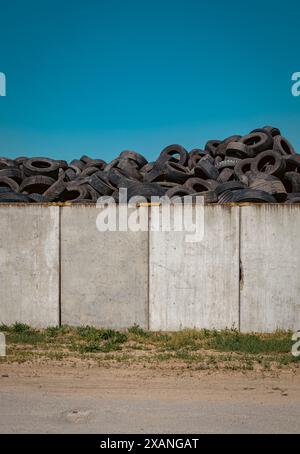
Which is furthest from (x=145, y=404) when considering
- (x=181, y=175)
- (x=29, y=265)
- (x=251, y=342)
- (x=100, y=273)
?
(x=181, y=175)

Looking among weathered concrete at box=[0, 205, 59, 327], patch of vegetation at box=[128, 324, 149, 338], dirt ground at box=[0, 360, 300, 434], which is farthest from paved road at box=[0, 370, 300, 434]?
weathered concrete at box=[0, 205, 59, 327]

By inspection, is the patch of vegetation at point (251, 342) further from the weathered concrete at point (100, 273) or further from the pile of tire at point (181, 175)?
the pile of tire at point (181, 175)

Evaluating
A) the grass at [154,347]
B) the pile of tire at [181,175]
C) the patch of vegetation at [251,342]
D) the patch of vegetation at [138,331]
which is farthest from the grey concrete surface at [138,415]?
the pile of tire at [181,175]

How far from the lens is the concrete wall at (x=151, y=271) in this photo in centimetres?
1054

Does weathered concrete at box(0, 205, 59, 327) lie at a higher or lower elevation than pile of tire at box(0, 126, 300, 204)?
lower

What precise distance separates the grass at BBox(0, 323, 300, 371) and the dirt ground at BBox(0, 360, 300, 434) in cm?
38

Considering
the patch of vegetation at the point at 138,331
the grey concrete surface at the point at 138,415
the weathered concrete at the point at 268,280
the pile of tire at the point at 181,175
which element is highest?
the pile of tire at the point at 181,175

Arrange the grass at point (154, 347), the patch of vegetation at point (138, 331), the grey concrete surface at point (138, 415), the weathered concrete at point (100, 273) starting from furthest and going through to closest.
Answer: the weathered concrete at point (100, 273) < the patch of vegetation at point (138, 331) < the grass at point (154, 347) < the grey concrete surface at point (138, 415)

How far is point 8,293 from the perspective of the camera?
10.9m

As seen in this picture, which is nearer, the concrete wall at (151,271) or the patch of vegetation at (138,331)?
the patch of vegetation at (138,331)

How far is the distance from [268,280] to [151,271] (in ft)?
7.06

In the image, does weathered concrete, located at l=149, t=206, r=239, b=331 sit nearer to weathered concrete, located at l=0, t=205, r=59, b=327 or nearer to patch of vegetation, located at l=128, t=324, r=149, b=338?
patch of vegetation, located at l=128, t=324, r=149, b=338

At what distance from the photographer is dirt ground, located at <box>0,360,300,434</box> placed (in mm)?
5465

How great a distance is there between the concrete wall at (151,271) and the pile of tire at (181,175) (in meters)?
3.27
